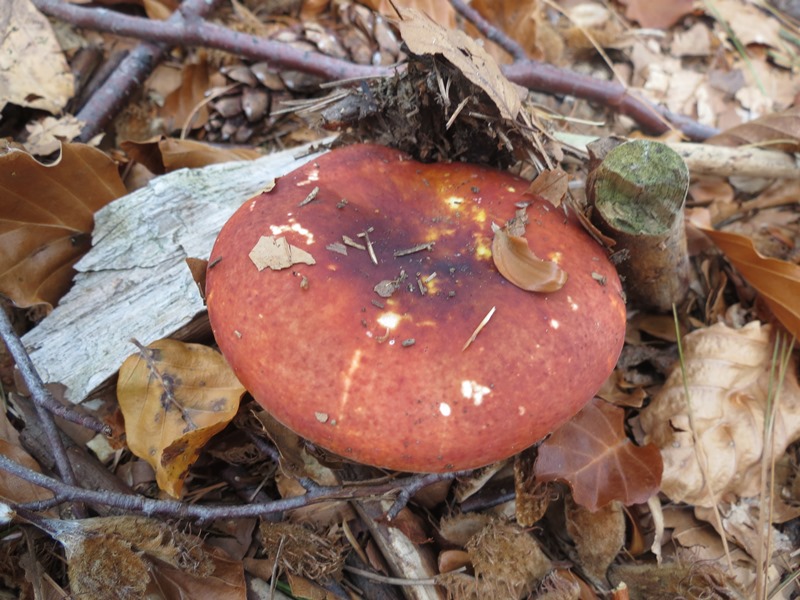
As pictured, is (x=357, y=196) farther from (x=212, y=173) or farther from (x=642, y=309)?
(x=642, y=309)

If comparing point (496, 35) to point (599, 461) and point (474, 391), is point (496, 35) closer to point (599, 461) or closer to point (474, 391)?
point (599, 461)

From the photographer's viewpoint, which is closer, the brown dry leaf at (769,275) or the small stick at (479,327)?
the small stick at (479,327)

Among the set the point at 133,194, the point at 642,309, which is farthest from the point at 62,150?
the point at 642,309

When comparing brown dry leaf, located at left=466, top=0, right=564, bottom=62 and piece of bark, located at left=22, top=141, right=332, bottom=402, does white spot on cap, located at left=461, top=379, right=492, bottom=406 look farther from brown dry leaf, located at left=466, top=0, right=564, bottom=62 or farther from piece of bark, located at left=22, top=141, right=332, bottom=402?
brown dry leaf, located at left=466, top=0, right=564, bottom=62

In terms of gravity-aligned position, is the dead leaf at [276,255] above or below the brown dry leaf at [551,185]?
above

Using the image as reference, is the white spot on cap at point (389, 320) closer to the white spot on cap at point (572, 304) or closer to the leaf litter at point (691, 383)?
the white spot on cap at point (572, 304)

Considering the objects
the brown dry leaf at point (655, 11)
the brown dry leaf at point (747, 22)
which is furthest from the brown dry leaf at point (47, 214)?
the brown dry leaf at point (747, 22)

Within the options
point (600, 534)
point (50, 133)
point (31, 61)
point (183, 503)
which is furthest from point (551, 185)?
point (31, 61)
